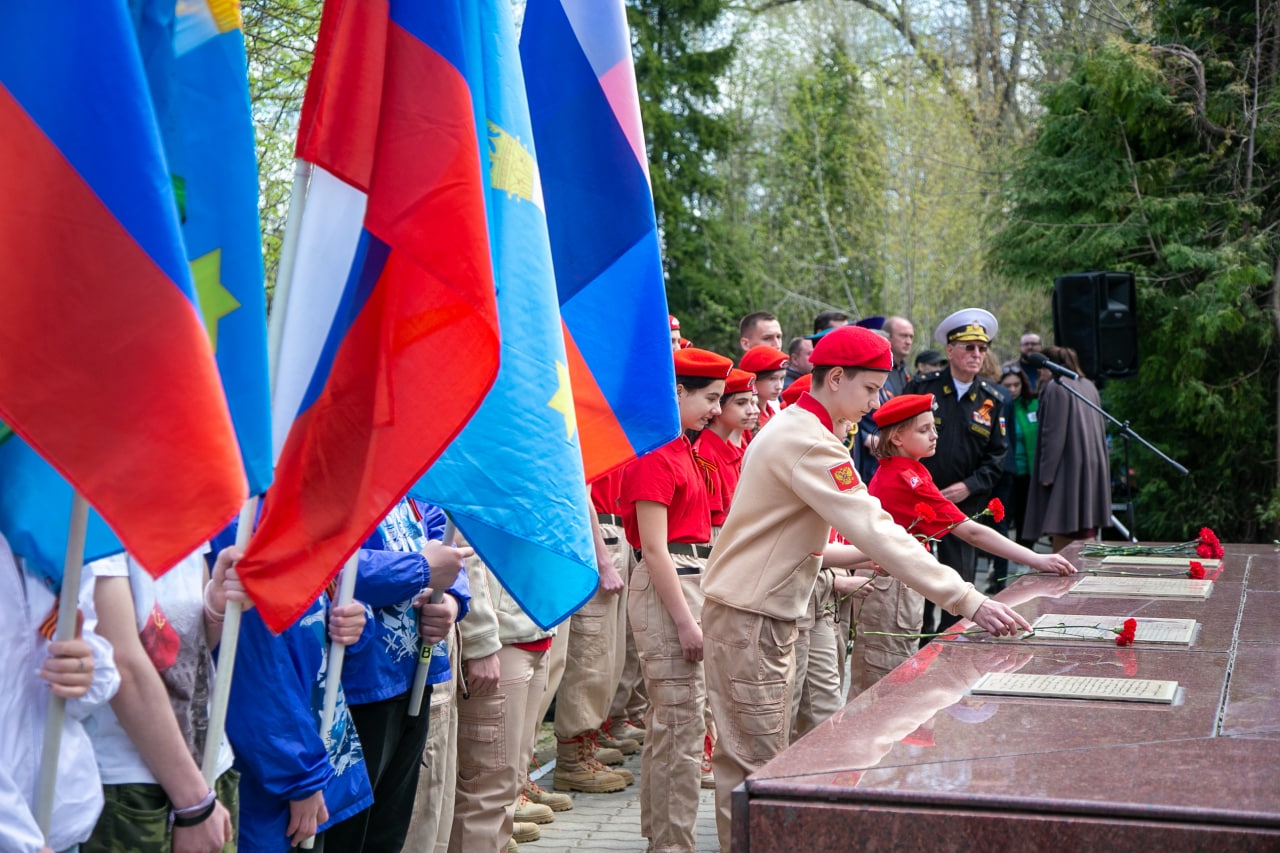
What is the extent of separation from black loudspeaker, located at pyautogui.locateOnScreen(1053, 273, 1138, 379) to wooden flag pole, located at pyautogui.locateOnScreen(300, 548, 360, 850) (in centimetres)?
943

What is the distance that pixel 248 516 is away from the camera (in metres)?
3.29

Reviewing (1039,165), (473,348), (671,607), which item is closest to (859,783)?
(473,348)

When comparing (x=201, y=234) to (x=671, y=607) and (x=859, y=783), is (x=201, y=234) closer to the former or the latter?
(x=859, y=783)

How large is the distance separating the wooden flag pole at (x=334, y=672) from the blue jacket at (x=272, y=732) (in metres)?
0.03

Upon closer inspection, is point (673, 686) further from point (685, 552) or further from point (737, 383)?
point (737, 383)

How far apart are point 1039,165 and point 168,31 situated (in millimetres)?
14073

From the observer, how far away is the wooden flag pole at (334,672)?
3.65 meters

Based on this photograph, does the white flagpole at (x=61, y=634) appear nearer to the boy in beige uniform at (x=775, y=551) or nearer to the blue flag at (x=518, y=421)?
the blue flag at (x=518, y=421)

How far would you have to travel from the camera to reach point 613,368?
13.8 feet

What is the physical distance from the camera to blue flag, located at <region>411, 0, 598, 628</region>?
3.58 meters

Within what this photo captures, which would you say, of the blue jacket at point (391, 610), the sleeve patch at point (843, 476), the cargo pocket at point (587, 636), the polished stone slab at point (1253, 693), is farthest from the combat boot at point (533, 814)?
the polished stone slab at point (1253, 693)

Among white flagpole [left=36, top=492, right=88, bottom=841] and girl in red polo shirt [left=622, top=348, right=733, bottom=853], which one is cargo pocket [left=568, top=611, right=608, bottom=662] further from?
white flagpole [left=36, top=492, right=88, bottom=841]

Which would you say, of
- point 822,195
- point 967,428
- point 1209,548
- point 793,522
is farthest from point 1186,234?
point 822,195

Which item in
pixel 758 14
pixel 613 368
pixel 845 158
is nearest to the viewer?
pixel 613 368
